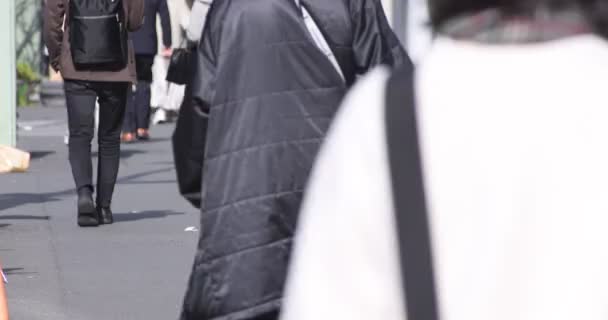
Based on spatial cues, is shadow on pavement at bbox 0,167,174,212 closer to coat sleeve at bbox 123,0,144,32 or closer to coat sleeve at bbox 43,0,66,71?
coat sleeve at bbox 43,0,66,71

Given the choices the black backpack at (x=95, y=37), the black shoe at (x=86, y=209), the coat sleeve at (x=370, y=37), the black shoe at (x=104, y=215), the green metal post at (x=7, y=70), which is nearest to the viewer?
the coat sleeve at (x=370, y=37)

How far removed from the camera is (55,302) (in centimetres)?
762

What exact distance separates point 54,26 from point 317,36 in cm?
501

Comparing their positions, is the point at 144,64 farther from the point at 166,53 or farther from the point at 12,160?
the point at 166,53

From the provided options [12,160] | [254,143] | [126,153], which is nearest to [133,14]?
[12,160]

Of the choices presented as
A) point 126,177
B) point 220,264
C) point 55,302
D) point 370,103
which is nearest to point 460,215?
point 370,103

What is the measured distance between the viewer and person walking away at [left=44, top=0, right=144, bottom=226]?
32.4 feet

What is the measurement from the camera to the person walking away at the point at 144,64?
54.4 feet

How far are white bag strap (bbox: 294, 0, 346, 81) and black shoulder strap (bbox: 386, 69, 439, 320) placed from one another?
3.18 metres

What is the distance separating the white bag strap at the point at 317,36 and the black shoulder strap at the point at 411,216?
10.4ft

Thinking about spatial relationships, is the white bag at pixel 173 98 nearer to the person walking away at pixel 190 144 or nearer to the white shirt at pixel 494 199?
the person walking away at pixel 190 144

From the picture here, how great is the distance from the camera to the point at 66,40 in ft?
33.0

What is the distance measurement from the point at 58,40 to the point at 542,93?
824 cm

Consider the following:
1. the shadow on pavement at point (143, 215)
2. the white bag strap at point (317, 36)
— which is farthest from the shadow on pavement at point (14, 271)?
the white bag strap at point (317, 36)
